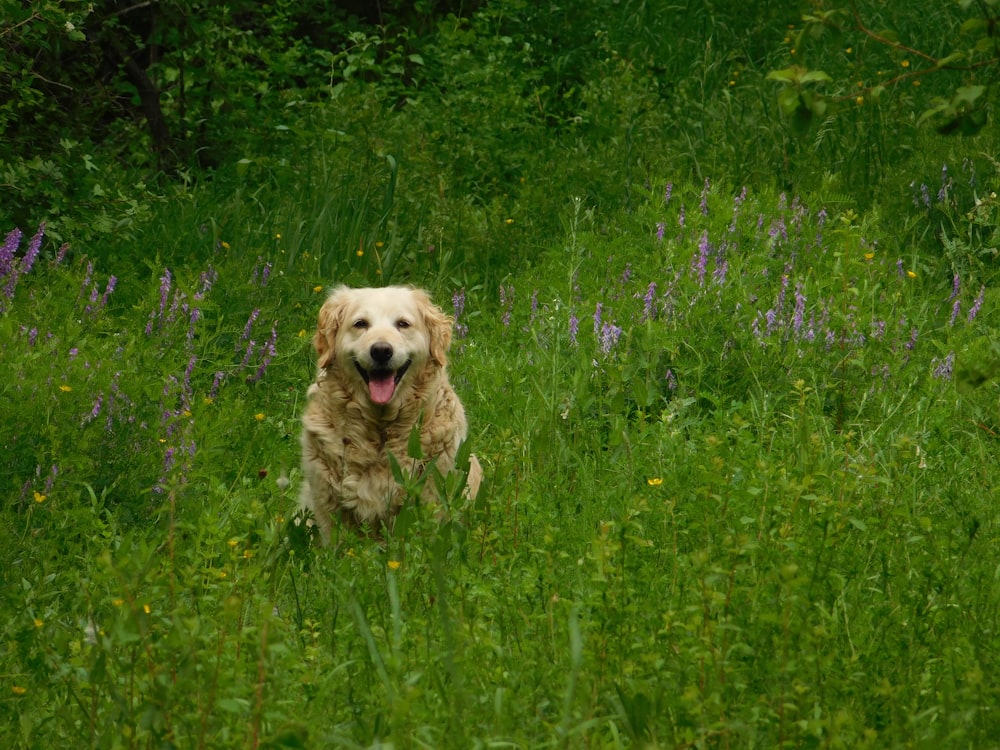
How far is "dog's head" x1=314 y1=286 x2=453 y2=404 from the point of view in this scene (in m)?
5.14

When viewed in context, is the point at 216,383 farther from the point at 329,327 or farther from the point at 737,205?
the point at 737,205

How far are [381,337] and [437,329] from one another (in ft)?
1.22

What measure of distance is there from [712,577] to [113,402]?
2.87m

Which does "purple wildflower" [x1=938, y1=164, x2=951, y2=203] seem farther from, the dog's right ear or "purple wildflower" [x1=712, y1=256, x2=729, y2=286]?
the dog's right ear

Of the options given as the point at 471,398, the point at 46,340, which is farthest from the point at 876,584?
the point at 46,340

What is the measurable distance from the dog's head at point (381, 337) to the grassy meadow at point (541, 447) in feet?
1.91

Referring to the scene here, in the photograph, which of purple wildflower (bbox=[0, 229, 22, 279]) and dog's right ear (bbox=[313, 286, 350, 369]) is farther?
purple wildflower (bbox=[0, 229, 22, 279])

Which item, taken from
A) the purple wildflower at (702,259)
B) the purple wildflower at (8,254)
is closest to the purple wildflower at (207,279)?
the purple wildflower at (8,254)

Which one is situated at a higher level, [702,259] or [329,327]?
[702,259]

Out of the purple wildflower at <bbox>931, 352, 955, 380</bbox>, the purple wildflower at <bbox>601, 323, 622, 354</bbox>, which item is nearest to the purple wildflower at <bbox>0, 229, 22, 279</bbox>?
the purple wildflower at <bbox>601, 323, 622, 354</bbox>

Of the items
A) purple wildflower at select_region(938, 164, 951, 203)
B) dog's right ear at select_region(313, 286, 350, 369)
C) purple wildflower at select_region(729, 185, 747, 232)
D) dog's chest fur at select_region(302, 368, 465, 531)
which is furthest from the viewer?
purple wildflower at select_region(938, 164, 951, 203)

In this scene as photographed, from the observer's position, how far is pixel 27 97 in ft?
21.0

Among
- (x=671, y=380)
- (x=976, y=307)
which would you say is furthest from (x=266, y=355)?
(x=976, y=307)

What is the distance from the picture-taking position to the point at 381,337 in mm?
5125
